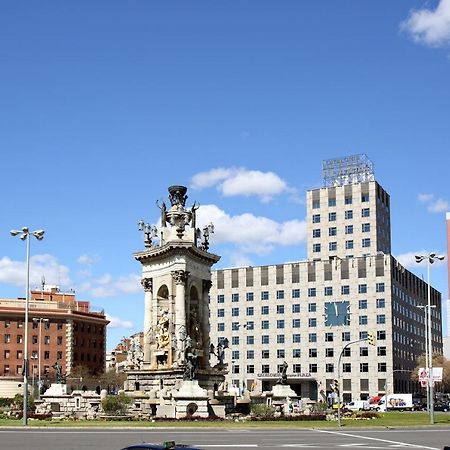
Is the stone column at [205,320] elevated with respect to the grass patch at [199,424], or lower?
elevated

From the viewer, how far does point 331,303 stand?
11706 centimetres

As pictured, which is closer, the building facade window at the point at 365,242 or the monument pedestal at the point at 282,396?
the monument pedestal at the point at 282,396

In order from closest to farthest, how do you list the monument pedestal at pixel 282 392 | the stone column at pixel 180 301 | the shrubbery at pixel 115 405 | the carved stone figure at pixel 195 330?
the shrubbery at pixel 115 405, the stone column at pixel 180 301, the carved stone figure at pixel 195 330, the monument pedestal at pixel 282 392

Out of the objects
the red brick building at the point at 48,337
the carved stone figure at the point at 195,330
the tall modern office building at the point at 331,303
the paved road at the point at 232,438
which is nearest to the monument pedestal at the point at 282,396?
the carved stone figure at the point at 195,330

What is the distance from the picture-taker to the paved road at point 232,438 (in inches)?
1220

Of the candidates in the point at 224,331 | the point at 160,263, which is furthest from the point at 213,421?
the point at 224,331

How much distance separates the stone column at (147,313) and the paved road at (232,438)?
58.2 ft

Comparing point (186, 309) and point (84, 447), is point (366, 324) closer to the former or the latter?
point (186, 309)

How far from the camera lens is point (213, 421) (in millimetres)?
48312

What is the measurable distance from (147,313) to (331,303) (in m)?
60.7

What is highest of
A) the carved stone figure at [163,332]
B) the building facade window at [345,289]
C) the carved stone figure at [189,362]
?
the building facade window at [345,289]

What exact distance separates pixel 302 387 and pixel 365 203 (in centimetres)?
3314

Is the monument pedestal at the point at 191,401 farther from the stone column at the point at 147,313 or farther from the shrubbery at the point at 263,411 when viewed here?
the stone column at the point at 147,313

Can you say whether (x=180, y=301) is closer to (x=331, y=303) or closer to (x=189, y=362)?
(x=189, y=362)
